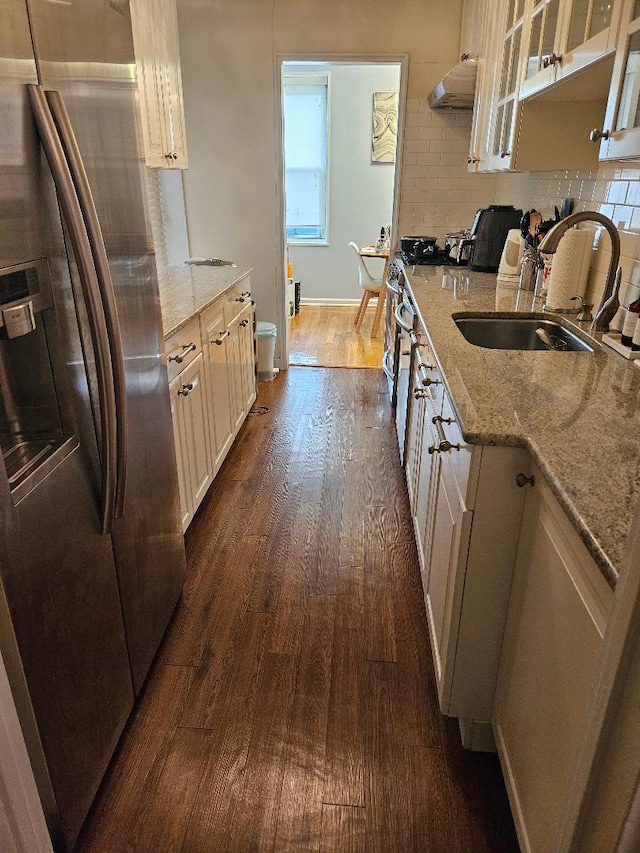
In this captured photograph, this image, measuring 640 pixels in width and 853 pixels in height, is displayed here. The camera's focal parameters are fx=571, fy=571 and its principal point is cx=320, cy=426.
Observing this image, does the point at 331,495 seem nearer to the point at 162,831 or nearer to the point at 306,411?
the point at 306,411

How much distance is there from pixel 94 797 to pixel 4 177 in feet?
4.42

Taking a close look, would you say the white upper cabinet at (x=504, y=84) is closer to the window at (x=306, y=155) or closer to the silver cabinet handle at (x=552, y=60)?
the silver cabinet handle at (x=552, y=60)

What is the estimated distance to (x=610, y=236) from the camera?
72.7 inches

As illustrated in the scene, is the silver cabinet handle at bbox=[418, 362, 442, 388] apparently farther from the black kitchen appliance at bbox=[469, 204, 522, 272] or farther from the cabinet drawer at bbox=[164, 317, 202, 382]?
the black kitchen appliance at bbox=[469, 204, 522, 272]

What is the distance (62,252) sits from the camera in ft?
3.67

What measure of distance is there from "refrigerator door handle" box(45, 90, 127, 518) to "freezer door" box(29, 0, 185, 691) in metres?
0.07

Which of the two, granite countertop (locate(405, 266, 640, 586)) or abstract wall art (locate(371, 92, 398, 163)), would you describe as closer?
granite countertop (locate(405, 266, 640, 586))

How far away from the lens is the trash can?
416 centimetres

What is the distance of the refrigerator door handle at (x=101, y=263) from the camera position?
1.07m

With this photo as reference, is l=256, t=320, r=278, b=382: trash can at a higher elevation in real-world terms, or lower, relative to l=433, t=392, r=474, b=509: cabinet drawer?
lower

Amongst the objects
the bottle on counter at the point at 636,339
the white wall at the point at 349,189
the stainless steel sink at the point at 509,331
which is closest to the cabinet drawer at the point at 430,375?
the stainless steel sink at the point at 509,331

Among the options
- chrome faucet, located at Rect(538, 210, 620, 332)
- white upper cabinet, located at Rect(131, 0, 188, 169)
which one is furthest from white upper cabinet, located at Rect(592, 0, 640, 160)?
white upper cabinet, located at Rect(131, 0, 188, 169)

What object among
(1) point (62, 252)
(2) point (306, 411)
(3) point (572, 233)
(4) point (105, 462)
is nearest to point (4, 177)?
(1) point (62, 252)

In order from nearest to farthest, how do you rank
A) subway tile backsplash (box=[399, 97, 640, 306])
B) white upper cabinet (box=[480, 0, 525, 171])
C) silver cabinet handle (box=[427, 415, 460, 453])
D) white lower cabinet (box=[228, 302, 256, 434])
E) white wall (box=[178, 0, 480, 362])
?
silver cabinet handle (box=[427, 415, 460, 453])
white upper cabinet (box=[480, 0, 525, 171])
white lower cabinet (box=[228, 302, 256, 434])
white wall (box=[178, 0, 480, 362])
subway tile backsplash (box=[399, 97, 640, 306])
